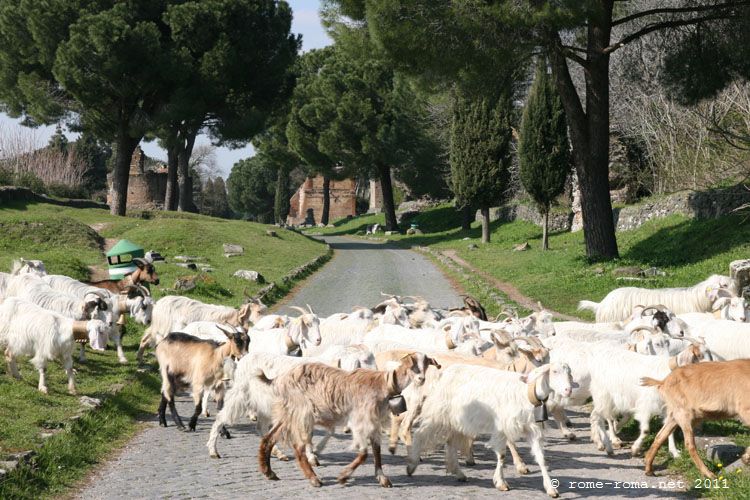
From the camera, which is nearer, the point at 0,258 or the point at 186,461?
the point at 186,461

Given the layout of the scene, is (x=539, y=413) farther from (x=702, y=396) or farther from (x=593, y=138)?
(x=593, y=138)

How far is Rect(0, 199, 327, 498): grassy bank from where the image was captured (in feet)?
24.6

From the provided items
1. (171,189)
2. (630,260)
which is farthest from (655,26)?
(171,189)

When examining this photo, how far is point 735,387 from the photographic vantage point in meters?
6.98

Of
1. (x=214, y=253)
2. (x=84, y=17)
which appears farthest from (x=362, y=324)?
(x=84, y=17)

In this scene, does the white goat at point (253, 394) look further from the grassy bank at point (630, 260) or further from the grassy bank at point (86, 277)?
the grassy bank at point (630, 260)

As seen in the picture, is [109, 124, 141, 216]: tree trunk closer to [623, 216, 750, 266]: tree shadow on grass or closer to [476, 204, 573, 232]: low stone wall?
[476, 204, 573, 232]: low stone wall

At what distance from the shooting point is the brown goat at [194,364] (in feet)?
28.7

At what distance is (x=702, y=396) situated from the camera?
7078 millimetres

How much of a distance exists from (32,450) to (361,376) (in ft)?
9.28

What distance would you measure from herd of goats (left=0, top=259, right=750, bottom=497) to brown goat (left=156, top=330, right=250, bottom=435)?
0.05ft

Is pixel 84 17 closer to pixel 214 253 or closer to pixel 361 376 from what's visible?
pixel 214 253

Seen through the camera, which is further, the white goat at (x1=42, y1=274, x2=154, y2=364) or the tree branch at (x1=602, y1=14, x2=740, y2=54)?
the tree branch at (x1=602, y1=14, x2=740, y2=54)

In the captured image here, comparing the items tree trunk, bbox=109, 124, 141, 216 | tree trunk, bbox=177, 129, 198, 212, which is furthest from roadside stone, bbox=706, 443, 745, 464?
tree trunk, bbox=177, 129, 198, 212
